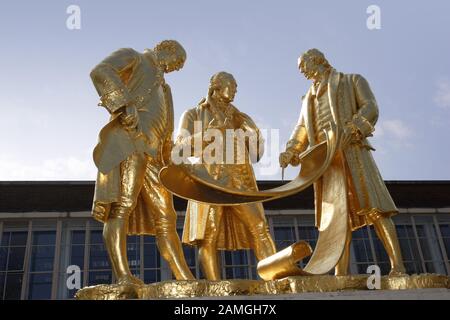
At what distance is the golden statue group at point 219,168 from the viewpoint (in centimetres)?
618

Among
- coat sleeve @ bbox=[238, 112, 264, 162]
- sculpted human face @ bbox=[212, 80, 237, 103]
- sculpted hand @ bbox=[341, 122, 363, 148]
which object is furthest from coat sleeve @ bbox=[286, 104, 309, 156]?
sculpted human face @ bbox=[212, 80, 237, 103]

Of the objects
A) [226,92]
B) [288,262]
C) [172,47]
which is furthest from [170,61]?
[288,262]

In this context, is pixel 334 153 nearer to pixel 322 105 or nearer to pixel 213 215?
pixel 322 105

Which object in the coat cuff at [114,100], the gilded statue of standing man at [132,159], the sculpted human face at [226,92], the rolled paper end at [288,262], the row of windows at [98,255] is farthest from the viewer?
the row of windows at [98,255]

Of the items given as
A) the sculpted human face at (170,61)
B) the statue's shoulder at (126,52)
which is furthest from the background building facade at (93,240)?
the statue's shoulder at (126,52)

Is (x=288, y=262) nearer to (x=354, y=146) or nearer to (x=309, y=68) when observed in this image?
(x=354, y=146)

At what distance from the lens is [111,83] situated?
21.0 feet

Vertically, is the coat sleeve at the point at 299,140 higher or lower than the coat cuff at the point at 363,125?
higher

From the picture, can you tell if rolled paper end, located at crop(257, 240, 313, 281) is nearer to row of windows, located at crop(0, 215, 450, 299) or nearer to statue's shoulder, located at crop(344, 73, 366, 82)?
statue's shoulder, located at crop(344, 73, 366, 82)

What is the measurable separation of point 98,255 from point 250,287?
12.5 m

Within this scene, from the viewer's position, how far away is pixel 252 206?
691 centimetres

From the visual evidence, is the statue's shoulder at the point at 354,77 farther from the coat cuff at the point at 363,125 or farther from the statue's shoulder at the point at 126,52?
the statue's shoulder at the point at 126,52

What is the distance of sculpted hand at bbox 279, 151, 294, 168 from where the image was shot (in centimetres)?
711
